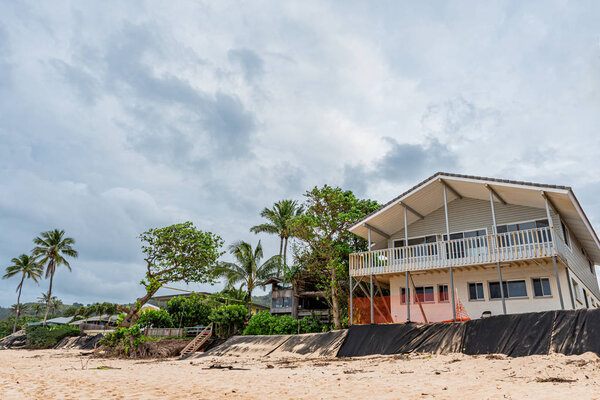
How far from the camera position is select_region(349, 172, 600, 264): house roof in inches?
593

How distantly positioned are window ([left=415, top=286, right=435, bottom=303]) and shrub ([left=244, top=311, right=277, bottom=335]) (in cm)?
799

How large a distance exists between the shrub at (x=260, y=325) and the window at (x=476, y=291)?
10176 mm

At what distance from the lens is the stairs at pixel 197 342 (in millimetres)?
19998

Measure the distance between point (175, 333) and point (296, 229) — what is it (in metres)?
9.22

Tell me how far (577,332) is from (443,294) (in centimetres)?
785

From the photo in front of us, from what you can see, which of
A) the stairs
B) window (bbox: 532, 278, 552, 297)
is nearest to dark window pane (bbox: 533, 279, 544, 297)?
window (bbox: 532, 278, 552, 297)

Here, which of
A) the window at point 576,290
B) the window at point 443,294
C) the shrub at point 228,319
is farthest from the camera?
the shrub at point 228,319

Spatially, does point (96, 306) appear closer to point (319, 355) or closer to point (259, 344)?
point (259, 344)

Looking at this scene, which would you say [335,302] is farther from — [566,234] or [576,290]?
[566,234]

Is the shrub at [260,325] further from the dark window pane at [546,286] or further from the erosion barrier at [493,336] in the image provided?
the dark window pane at [546,286]

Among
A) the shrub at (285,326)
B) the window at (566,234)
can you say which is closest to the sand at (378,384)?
the window at (566,234)

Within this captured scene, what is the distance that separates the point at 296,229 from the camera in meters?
22.4

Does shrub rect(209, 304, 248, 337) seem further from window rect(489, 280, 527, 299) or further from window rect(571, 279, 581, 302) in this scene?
window rect(571, 279, 581, 302)

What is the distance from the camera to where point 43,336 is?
99.9 ft
